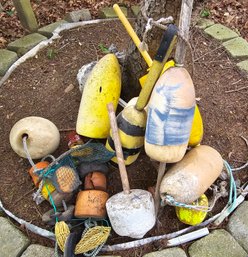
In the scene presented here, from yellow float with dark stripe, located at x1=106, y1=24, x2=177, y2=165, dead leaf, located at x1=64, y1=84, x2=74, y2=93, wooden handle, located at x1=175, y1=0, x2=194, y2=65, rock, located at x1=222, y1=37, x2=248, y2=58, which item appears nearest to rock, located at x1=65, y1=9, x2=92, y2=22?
dead leaf, located at x1=64, y1=84, x2=74, y2=93

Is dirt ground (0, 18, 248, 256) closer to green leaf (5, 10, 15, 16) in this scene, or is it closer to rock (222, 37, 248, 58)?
rock (222, 37, 248, 58)

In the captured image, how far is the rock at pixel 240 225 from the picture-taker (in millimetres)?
1305

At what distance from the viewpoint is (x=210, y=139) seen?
1.58 metres

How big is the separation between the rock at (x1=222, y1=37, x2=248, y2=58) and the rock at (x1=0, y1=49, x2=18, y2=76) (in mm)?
1208

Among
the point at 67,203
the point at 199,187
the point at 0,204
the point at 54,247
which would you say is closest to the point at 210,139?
the point at 199,187

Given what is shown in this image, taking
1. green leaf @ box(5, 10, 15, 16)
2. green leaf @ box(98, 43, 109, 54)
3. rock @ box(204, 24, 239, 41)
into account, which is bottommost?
rock @ box(204, 24, 239, 41)

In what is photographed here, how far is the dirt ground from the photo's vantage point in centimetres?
142

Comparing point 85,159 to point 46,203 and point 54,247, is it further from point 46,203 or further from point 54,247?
point 54,247

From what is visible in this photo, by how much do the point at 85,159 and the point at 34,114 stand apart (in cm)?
46

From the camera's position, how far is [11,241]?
130 centimetres

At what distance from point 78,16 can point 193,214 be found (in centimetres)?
151

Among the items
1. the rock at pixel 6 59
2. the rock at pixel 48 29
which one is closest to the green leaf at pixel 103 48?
the rock at pixel 48 29

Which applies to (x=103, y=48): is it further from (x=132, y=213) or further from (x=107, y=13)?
(x=132, y=213)

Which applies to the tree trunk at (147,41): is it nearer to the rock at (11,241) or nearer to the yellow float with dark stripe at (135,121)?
the yellow float with dark stripe at (135,121)
